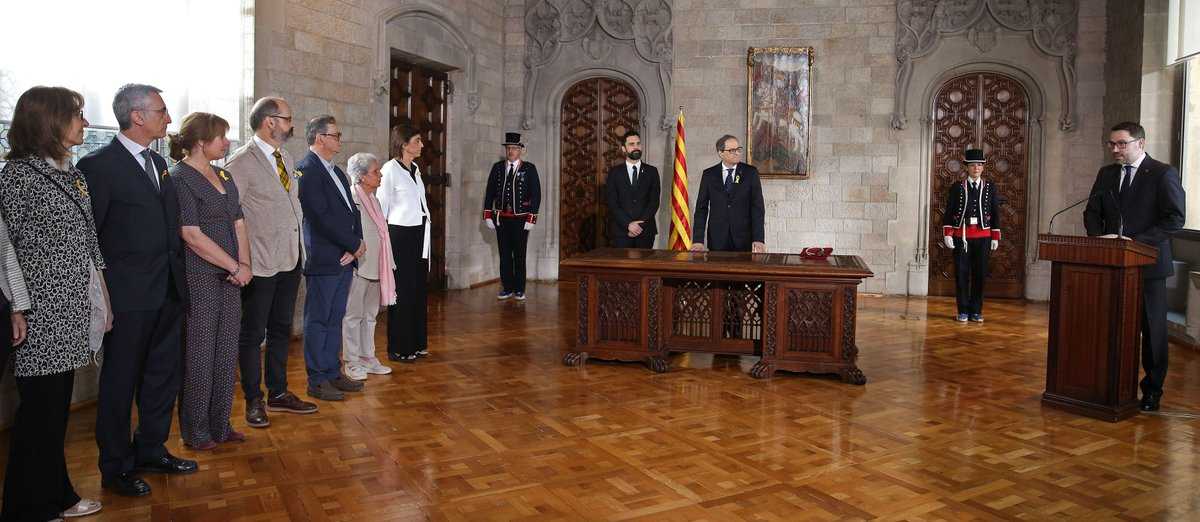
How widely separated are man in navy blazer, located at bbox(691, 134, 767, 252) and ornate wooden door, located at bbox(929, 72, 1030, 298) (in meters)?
4.31

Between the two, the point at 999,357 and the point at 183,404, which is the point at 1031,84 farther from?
the point at 183,404

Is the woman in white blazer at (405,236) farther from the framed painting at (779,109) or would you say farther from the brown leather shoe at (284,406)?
the framed painting at (779,109)

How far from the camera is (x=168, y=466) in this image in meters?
3.53

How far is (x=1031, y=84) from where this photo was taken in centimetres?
976

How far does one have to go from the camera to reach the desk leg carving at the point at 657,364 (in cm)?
570

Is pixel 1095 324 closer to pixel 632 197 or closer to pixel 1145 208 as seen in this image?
pixel 1145 208

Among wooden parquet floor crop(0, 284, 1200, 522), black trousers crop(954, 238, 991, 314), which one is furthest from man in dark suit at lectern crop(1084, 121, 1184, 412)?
black trousers crop(954, 238, 991, 314)

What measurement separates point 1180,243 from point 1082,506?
578 cm

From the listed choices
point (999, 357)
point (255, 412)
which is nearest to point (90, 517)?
point (255, 412)

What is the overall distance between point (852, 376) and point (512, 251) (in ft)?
15.3

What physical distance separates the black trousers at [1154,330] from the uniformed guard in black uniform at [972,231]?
3174 mm

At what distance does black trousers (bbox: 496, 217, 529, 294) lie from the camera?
9.24 metres

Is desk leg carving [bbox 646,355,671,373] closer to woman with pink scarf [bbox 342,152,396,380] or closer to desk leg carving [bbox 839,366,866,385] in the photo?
desk leg carving [bbox 839,366,866,385]

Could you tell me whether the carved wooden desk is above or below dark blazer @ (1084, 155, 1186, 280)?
below
